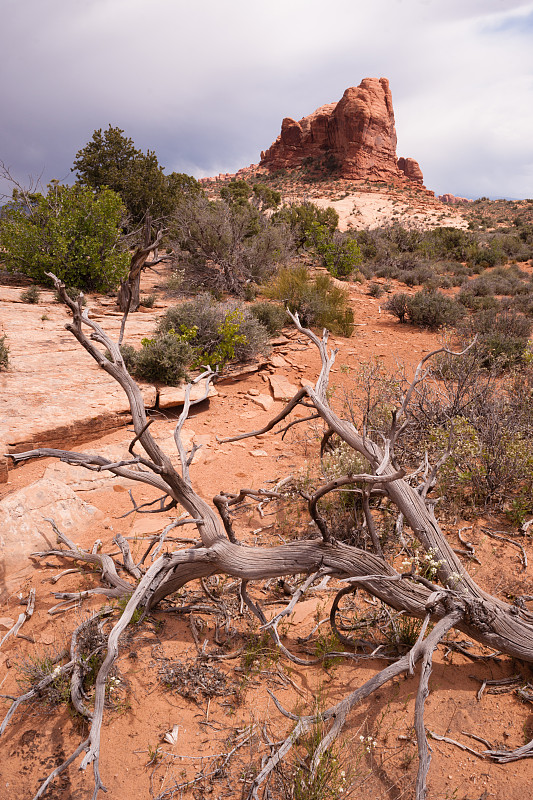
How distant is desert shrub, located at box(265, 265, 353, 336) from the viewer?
8680mm

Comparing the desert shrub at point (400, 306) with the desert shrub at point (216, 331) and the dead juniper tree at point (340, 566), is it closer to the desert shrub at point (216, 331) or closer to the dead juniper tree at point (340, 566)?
the desert shrub at point (216, 331)

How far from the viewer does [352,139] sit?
47.2 m

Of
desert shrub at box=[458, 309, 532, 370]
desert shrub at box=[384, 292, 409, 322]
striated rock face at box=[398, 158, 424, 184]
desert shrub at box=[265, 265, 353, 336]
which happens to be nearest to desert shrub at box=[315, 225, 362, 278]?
desert shrub at box=[384, 292, 409, 322]

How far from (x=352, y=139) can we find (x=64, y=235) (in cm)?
4789

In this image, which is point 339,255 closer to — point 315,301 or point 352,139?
point 315,301

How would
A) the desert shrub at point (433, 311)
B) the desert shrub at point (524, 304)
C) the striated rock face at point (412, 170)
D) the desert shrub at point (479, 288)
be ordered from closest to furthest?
the desert shrub at point (433, 311)
the desert shrub at point (524, 304)
the desert shrub at point (479, 288)
the striated rock face at point (412, 170)

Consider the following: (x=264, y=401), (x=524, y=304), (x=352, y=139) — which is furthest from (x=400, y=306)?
(x=352, y=139)

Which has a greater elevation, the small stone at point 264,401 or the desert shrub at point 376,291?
the desert shrub at point 376,291

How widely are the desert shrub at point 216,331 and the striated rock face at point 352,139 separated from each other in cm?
4514

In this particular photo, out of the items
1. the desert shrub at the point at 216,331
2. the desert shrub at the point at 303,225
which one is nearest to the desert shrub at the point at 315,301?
the desert shrub at the point at 216,331

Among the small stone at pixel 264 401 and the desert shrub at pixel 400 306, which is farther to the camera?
the desert shrub at pixel 400 306

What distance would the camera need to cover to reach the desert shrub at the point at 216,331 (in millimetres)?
6805

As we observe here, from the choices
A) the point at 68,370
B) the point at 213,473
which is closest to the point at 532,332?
the point at 213,473

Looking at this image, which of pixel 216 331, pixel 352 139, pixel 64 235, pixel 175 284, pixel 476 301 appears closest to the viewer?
pixel 216 331
